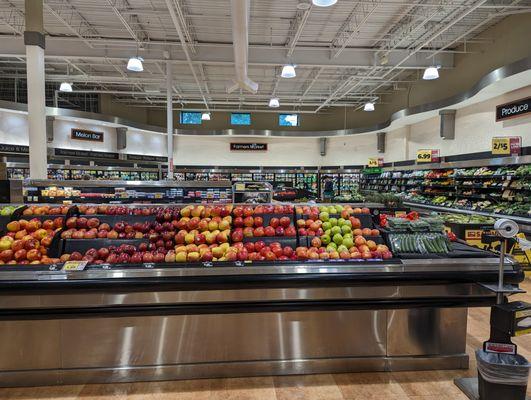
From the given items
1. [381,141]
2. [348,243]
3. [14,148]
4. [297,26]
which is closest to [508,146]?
[297,26]

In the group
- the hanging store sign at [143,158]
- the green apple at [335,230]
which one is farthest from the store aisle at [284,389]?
the hanging store sign at [143,158]

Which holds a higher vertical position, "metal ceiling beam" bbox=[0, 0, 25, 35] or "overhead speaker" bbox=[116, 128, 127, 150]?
"metal ceiling beam" bbox=[0, 0, 25, 35]

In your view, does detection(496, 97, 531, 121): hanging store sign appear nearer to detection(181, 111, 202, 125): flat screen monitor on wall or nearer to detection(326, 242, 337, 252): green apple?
detection(326, 242, 337, 252): green apple

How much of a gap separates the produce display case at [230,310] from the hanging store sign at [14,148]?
9837 millimetres

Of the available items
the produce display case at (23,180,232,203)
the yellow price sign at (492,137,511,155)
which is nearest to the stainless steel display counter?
the produce display case at (23,180,232,203)

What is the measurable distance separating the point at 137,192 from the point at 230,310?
7.08m

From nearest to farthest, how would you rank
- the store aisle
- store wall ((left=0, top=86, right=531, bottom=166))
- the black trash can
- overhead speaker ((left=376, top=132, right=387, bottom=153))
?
the black trash can, the store aisle, store wall ((left=0, top=86, right=531, bottom=166)), overhead speaker ((left=376, top=132, right=387, bottom=153))

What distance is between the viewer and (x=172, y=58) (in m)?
11.3

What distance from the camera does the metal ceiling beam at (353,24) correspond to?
27.5 ft

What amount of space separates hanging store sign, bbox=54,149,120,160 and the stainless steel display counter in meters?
11.3

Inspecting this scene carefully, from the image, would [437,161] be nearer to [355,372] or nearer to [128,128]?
[355,372]

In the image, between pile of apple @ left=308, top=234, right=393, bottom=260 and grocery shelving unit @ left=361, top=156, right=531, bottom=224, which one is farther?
grocery shelving unit @ left=361, top=156, right=531, bottom=224

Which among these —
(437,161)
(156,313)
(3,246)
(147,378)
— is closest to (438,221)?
(156,313)

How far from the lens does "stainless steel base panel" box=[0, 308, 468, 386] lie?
2.80m
